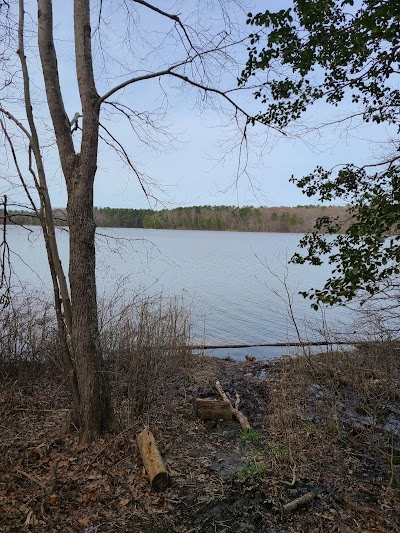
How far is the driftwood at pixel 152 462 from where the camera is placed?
404 cm

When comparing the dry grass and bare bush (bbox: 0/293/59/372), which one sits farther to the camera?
bare bush (bbox: 0/293/59/372)

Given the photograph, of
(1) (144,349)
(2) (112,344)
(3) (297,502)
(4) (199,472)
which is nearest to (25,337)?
(2) (112,344)

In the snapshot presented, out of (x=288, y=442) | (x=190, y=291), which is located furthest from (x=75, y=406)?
(x=190, y=291)

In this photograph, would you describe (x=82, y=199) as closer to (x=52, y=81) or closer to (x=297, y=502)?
(x=52, y=81)

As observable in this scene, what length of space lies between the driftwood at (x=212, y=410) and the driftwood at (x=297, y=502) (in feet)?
7.13

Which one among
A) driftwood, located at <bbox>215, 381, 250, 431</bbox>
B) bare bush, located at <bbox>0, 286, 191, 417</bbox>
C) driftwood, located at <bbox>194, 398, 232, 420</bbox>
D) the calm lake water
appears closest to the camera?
driftwood, located at <bbox>215, 381, 250, 431</bbox>

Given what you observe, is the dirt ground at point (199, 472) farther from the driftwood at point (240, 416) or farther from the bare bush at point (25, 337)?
the bare bush at point (25, 337)

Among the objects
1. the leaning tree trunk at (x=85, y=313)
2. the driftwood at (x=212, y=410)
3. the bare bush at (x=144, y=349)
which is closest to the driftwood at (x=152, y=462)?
the leaning tree trunk at (x=85, y=313)

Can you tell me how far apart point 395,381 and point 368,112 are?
4.04 m

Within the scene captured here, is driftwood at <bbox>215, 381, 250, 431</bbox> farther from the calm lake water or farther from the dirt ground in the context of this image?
the calm lake water

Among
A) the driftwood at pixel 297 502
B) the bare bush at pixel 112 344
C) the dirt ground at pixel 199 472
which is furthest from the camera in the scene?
the bare bush at pixel 112 344

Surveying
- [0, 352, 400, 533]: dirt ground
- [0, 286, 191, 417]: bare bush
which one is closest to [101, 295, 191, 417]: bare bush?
[0, 286, 191, 417]: bare bush

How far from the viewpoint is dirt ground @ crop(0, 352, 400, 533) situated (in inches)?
143

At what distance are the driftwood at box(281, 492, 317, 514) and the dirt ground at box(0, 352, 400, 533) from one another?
1.0 inches
